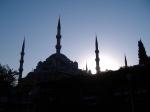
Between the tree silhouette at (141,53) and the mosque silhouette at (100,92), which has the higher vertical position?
the tree silhouette at (141,53)

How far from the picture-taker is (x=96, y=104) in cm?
1462

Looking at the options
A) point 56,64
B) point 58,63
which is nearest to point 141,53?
point 58,63

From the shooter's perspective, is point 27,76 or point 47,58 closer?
point 27,76

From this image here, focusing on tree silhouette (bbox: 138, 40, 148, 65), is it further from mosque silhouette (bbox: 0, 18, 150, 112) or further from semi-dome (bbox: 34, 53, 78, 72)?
mosque silhouette (bbox: 0, 18, 150, 112)

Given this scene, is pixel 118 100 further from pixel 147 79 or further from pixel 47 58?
pixel 47 58

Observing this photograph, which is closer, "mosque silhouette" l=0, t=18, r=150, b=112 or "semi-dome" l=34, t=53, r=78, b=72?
"mosque silhouette" l=0, t=18, r=150, b=112

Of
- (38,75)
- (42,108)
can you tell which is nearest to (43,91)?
(42,108)

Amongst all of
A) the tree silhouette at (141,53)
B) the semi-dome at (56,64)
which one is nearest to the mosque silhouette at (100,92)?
the semi-dome at (56,64)

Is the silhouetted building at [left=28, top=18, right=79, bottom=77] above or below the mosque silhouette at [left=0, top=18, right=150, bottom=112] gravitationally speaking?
above

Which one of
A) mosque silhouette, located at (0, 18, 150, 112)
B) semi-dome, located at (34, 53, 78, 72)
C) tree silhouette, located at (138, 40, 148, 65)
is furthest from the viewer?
semi-dome, located at (34, 53, 78, 72)

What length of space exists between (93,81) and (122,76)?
242 centimetres

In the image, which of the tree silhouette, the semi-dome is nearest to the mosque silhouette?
the semi-dome

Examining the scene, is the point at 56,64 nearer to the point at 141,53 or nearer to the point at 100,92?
the point at 141,53

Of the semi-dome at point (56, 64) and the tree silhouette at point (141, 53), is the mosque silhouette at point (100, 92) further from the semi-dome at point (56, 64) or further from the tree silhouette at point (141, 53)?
the tree silhouette at point (141, 53)
